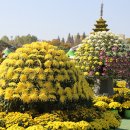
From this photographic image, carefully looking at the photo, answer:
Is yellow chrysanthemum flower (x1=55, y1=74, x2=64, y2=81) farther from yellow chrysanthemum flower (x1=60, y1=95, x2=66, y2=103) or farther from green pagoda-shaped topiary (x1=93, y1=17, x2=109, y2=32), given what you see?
green pagoda-shaped topiary (x1=93, y1=17, x2=109, y2=32)

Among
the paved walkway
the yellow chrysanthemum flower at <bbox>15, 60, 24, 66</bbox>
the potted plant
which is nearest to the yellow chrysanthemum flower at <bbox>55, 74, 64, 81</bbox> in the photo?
the yellow chrysanthemum flower at <bbox>15, 60, 24, 66</bbox>

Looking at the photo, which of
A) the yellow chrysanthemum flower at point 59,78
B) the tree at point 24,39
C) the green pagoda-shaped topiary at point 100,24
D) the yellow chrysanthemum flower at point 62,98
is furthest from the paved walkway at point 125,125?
the tree at point 24,39

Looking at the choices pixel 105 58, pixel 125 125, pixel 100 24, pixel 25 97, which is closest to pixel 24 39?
pixel 100 24

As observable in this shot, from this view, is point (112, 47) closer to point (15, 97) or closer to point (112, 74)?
point (112, 74)

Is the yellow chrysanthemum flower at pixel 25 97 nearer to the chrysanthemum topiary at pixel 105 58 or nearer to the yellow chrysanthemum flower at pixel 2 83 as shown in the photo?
the yellow chrysanthemum flower at pixel 2 83

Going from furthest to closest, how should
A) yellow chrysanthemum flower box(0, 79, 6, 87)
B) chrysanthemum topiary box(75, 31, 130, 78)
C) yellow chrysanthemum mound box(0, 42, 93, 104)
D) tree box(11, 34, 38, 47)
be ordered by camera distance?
1. tree box(11, 34, 38, 47)
2. chrysanthemum topiary box(75, 31, 130, 78)
3. yellow chrysanthemum flower box(0, 79, 6, 87)
4. yellow chrysanthemum mound box(0, 42, 93, 104)

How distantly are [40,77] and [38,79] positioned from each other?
79 mm

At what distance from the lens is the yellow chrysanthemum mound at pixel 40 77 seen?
8750mm

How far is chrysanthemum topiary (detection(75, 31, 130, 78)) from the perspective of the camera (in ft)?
49.1

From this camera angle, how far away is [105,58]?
1502 centimetres

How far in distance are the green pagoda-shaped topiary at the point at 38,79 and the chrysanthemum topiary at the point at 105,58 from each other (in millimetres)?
5421

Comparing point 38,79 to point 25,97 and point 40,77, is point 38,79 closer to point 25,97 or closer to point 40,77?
point 40,77

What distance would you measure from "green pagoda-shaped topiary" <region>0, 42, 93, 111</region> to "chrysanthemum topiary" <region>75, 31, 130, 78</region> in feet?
17.8

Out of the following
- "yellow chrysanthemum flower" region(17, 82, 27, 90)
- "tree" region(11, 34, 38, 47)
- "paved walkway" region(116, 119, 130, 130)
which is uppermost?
"tree" region(11, 34, 38, 47)
